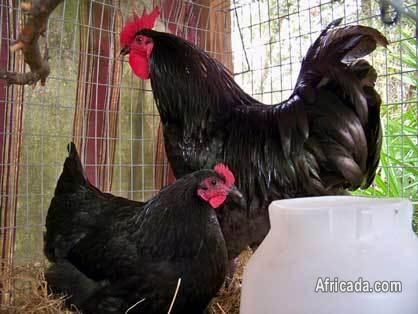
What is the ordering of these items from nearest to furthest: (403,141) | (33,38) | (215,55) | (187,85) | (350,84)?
(33,38) → (350,84) → (187,85) → (403,141) → (215,55)

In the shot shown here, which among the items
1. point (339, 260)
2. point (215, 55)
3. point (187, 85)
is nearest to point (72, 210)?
point (187, 85)

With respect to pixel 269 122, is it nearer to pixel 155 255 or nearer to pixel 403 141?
pixel 155 255

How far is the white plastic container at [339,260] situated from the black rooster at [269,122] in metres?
1.14

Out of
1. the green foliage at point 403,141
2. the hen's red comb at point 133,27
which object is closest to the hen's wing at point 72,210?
the hen's red comb at point 133,27

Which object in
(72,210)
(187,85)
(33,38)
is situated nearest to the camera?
(33,38)

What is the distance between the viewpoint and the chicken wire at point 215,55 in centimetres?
234

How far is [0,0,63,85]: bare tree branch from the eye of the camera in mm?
849

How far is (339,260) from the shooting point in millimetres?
681

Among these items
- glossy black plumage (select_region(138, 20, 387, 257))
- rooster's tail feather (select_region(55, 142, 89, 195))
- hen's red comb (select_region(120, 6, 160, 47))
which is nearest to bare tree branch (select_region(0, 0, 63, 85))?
rooster's tail feather (select_region(55, 142, 89, 195))

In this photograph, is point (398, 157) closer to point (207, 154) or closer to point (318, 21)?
point (318, 21)

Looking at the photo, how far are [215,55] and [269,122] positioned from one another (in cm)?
128

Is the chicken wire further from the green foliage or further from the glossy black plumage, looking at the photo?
the glossy black plumage

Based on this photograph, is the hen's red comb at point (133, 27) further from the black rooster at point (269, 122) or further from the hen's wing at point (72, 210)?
the hen's wing at point (72, 210)

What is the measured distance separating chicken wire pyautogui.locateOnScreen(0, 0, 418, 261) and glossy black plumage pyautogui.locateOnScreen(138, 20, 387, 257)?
47 cm
